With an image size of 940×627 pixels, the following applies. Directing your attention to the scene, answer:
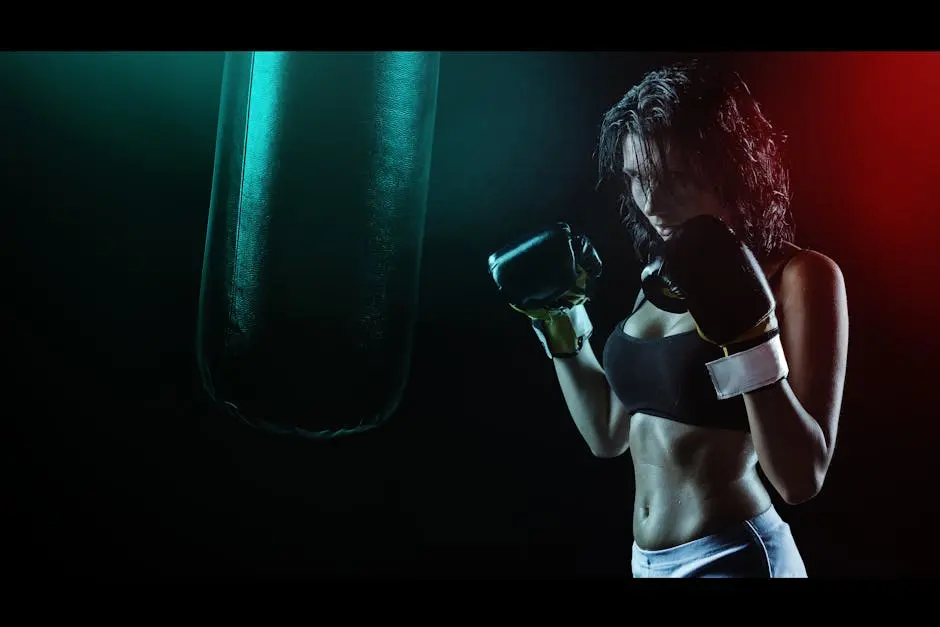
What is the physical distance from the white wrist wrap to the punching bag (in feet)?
2.40

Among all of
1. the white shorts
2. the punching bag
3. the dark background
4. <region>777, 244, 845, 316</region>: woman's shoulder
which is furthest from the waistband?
the punching bag

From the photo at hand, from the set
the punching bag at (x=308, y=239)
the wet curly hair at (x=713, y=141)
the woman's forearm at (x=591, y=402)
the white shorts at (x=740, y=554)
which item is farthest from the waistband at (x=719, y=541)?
the punching bag at (x=308, y=239)

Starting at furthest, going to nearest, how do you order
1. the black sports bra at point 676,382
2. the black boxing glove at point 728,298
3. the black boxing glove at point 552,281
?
1. the black boxing glove at point 552,281
2. the black sports bra at point 676,382
3. the black boxing glove at point 728,298

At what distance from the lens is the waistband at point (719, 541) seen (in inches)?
→ 67.0

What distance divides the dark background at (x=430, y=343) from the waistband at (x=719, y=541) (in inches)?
6.2

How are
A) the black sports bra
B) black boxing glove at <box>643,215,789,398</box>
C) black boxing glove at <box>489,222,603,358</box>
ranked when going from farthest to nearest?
1. black boxing glove at <box>489,222,603,358</box>
2. the black sports bra
3. black boxing glove at <box>643,215,789,398</box>

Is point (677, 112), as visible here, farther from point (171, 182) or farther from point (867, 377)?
point (171, 182)

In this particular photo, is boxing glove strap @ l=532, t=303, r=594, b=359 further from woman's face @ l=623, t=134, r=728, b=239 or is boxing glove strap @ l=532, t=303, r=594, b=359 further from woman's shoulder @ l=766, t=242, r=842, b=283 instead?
woman's shoulder @ l=766, t=242, r=842, b=283

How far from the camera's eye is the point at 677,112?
1863 millimetres

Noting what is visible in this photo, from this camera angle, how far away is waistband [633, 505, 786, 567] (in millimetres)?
1701

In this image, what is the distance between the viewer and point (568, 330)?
1.93m

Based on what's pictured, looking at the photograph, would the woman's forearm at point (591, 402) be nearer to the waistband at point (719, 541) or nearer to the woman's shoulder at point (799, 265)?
the waistband at point (719, 541)

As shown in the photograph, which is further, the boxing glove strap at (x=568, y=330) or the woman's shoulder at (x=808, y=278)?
the boxing glove strap at (x=568, y=330)

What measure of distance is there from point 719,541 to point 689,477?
0.15 meters
